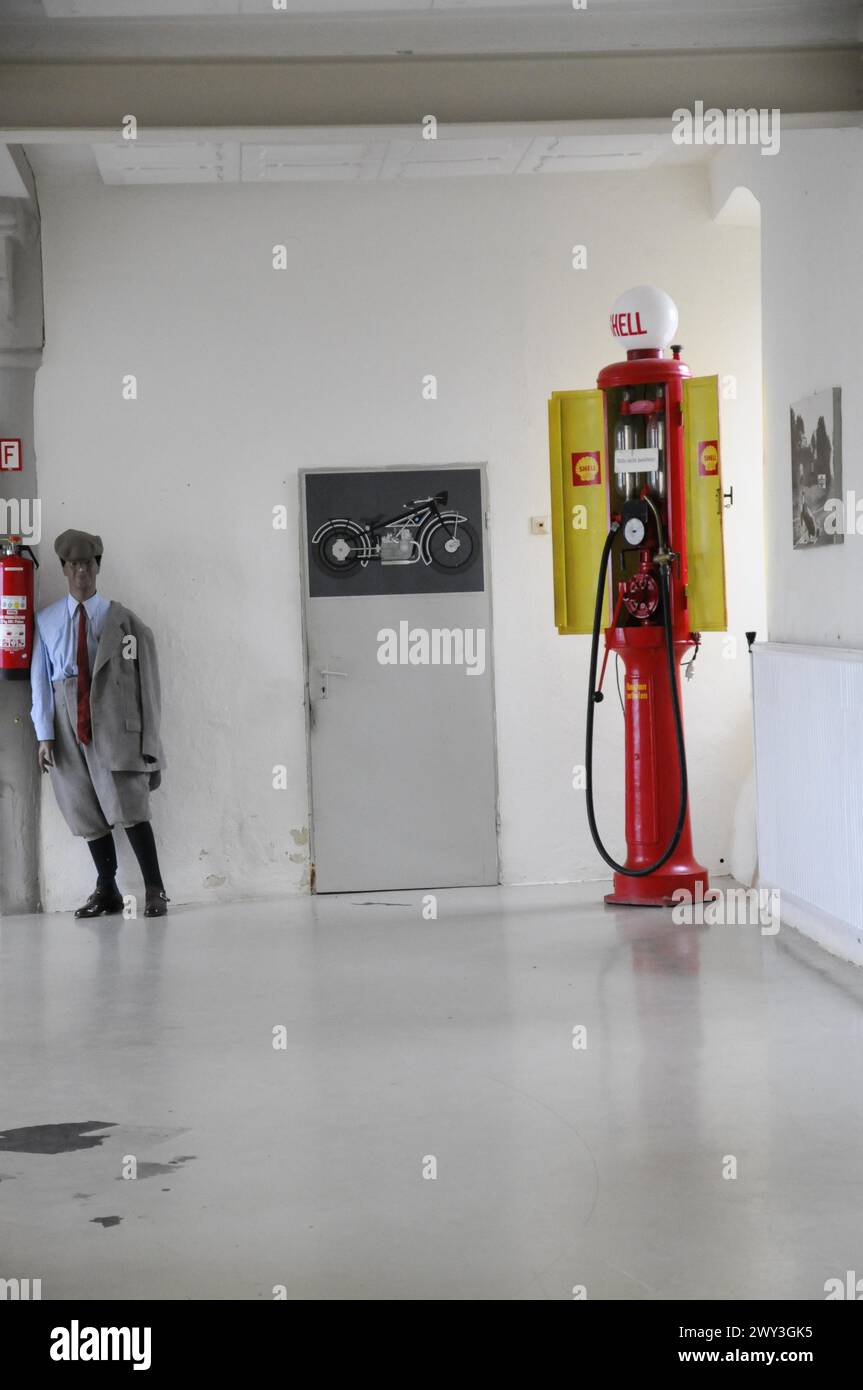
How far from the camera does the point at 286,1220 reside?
2.91m

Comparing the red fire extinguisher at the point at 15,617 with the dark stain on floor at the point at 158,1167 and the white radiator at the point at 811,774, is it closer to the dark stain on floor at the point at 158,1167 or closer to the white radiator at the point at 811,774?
the white radiator at the point at 811,774

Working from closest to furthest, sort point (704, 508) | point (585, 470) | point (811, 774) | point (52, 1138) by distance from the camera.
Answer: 1. point (52, 1138)
2. point (811, 774)
3. point (704, 508)
4. point (585, 470)

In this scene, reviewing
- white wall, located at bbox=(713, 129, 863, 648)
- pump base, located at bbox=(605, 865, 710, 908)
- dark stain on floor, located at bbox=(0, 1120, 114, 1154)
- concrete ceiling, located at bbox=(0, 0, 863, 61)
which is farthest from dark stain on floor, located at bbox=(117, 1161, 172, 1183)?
pump base, located at bbox=(605, 865, 710, 908)

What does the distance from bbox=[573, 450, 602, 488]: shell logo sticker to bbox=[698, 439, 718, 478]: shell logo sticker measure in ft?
1.56

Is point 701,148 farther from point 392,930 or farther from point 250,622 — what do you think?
point 392,930

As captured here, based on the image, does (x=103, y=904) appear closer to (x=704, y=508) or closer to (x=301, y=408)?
(x=301, y=408)

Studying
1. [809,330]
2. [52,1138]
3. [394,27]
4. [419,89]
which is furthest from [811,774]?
[52,1138]

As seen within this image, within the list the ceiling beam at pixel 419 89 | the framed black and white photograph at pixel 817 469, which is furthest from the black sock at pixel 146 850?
the ceiling beam at pixel 419 89

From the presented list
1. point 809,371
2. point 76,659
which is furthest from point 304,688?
point 809,371

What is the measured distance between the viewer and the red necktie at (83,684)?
639cm

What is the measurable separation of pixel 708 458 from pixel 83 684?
9.34 feet

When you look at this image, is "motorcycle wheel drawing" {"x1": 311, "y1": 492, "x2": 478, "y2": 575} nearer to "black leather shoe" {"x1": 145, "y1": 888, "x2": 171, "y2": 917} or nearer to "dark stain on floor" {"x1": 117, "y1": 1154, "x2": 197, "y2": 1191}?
"black leather shoe" {"x1": 145, "y1": 888, "x2": 171, "y2": 917}

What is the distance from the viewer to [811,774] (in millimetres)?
5258

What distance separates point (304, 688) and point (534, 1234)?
4272 millimetres
